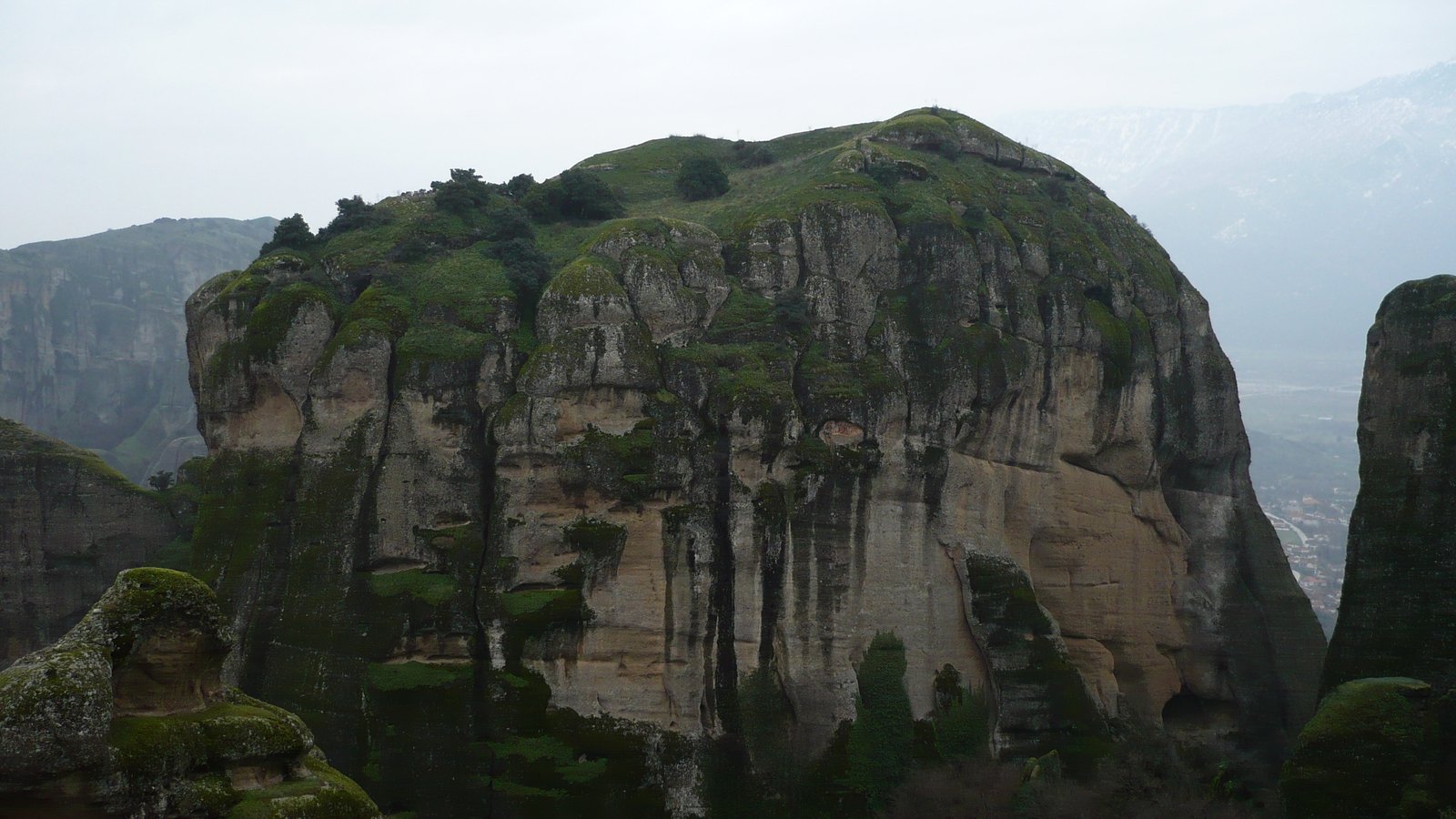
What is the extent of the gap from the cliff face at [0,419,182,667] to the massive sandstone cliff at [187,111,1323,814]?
5620mm

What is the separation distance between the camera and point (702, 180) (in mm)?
61375

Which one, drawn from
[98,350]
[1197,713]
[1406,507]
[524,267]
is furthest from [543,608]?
[98,350]

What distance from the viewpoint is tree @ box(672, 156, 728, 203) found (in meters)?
61.3

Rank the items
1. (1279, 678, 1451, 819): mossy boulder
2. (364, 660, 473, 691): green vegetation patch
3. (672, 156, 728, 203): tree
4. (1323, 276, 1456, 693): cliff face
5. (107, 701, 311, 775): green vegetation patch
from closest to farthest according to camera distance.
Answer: (107, 701, 311, 775): green vegetation patch → (1279, 678, 1451, 819): mossy boulder → (1323, 276, 1456, 693): cliff face → (364, 660, 473, 691): green vegetation patch → (672, 156, 728, 203): tree

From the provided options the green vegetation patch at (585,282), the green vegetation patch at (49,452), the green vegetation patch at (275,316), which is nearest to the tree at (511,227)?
the green vegetation patch at (585,282)

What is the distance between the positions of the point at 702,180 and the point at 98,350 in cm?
7835

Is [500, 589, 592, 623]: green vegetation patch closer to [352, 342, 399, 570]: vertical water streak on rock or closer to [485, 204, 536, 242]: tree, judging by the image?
[352, 342, 399, 570]: vertical water streak on rock

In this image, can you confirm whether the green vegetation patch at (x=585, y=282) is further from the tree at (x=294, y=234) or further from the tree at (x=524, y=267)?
the tree at (x=294, y=234)

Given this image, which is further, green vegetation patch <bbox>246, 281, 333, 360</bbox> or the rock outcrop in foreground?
green vegetation patch <bbox>246, 281, 333, 360</bbox>

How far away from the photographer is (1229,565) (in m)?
56.3

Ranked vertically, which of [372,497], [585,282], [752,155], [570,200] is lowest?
[372,497]

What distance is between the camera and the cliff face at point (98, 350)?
11581 cm

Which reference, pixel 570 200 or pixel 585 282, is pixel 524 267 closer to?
pixel 585 282

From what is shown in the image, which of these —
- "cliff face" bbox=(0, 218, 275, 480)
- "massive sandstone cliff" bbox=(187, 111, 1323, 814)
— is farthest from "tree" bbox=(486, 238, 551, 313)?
"cliff face" bbox=(0, 218, 275, 480)
